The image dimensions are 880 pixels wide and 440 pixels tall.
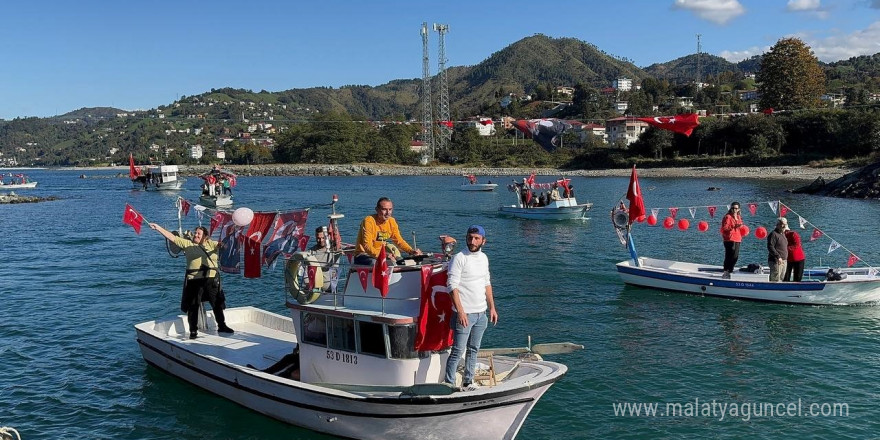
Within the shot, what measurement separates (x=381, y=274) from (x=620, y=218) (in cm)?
1565

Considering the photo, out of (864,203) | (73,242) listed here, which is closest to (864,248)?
(864,203)

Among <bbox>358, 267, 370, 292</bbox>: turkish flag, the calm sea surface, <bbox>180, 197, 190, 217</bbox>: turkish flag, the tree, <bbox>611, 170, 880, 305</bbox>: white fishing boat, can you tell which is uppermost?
the tree

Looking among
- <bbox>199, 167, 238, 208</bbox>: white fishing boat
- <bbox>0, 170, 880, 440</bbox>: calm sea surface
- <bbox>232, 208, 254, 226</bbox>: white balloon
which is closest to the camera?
<bbox>0, 170, 880, 440</bbox>: calm sea surface

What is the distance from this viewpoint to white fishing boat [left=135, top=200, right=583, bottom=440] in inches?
407

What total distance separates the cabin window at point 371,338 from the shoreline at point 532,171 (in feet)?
261

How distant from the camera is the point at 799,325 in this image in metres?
18.7

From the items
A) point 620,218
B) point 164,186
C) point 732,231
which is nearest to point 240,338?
point 620,218

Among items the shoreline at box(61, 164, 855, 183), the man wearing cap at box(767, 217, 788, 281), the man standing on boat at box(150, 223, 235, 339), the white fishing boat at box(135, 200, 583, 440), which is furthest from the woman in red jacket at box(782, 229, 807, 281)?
the shoreline at box(61, 164, 855, 183)

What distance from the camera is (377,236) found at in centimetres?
1144

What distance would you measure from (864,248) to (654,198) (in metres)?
35.8

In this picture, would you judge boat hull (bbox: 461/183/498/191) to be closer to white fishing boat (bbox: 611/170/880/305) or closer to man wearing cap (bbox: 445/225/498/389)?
white fishing boat (bbox: 611/170/880/305)

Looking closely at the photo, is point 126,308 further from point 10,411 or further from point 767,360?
point 767,360

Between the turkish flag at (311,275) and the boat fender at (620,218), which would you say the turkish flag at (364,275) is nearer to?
the turkish flag at (311,275)

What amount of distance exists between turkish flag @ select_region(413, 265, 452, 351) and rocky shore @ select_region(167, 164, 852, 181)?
8065 centimetres
